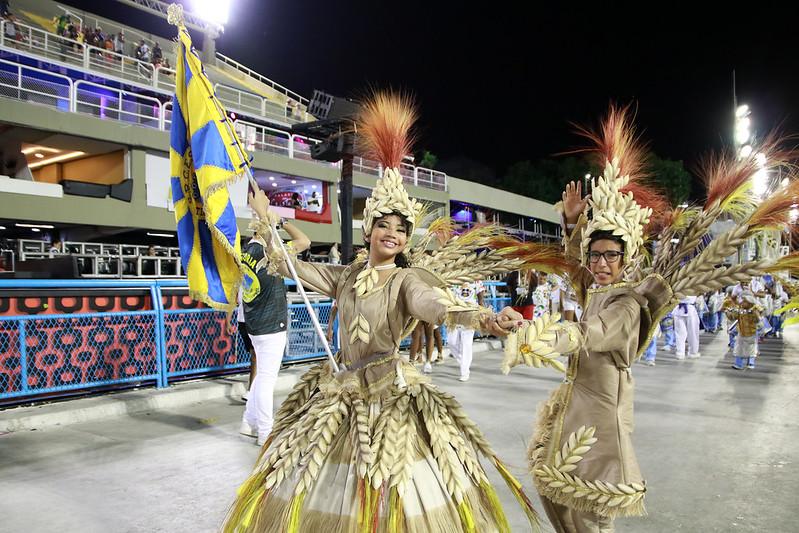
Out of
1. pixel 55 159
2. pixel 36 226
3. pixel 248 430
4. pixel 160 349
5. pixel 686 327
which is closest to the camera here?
pixel 248 430

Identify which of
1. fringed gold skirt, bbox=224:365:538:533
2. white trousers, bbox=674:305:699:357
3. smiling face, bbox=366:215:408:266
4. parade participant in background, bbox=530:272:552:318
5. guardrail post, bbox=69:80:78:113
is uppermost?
guardrail post, bbox=69:80:78:113

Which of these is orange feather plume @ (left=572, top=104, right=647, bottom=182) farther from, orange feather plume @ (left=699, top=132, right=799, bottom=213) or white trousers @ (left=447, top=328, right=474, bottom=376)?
white trousers @ (left=447, top=328, right=474, bottom=376)

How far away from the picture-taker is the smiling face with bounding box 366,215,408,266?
3.03 m

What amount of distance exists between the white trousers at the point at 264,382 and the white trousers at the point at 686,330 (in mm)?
10604

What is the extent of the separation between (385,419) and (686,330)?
13.2 m

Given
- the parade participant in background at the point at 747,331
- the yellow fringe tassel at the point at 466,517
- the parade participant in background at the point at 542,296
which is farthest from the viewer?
the parade participant in background at the point at 542,296

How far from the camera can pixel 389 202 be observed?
301 cm

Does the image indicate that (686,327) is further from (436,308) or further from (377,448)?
(377,448)

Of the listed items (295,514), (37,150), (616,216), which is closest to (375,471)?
(295,514)

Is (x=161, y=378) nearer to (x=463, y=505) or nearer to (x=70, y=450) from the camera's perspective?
(x=70, y=450)

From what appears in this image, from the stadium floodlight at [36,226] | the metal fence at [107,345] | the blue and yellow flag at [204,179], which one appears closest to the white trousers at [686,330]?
the metal fence at [107,345]

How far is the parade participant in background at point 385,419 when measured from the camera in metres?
2.40

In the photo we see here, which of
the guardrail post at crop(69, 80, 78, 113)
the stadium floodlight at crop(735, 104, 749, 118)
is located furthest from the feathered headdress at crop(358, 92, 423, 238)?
the stadium floodlight at crop(735, 104, 749, 118)

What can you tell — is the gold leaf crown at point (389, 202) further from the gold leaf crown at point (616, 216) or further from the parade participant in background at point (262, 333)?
the parade participant in background at point (262, 333)
